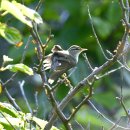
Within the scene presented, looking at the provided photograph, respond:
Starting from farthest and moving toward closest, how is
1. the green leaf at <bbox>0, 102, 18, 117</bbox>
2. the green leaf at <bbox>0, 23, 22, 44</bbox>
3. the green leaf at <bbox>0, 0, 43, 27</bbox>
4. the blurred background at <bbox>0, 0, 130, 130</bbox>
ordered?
1. the blurred background at <bbox>0, 0, 130, 130</bbox>
2. the green leaf at <bbox>0, 102, 18, 117</bbox>
3. the green leaf at <bbox>0, 23, 22, 44</bbox>
4. the green leaf at <bbox>0, 0, 43, 27</bbox>

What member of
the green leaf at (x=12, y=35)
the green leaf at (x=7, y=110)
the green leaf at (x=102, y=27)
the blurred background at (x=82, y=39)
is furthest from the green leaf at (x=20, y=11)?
the green leaf at (x=102, y=27)

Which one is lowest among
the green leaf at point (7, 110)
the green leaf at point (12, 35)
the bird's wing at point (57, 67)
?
the bird's wing at point (57, 67)

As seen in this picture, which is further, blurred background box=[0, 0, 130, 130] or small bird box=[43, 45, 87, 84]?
blurred background box=[0, 0, 130, 130]

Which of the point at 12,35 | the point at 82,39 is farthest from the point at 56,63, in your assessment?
the point at 82,39

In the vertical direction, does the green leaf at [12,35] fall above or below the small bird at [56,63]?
above

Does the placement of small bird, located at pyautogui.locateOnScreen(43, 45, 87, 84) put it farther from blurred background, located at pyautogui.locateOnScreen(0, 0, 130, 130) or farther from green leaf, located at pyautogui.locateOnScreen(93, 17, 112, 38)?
green leaf, located at pyautogui.locateOnScreen(93, 17, 112, 38)

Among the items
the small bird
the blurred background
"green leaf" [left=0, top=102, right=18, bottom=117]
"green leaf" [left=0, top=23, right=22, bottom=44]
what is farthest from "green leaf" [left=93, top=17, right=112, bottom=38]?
"green leaf" [left=0, top=23, right=22, bottom=44]

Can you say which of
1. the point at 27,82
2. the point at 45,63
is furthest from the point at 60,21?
the point at 45,63

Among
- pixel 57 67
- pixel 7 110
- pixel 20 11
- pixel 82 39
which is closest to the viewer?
pixel 20 11

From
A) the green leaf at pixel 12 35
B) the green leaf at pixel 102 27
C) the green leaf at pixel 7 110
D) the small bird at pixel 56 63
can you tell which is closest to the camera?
the green leaf at pixel 12 35

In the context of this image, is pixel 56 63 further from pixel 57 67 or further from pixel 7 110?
pixel 7 110

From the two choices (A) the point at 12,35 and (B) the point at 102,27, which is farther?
(B) the point at 102,27

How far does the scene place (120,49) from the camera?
3.13 m

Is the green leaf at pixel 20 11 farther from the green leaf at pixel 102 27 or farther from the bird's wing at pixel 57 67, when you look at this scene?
the green leaf at pixel 102 27
